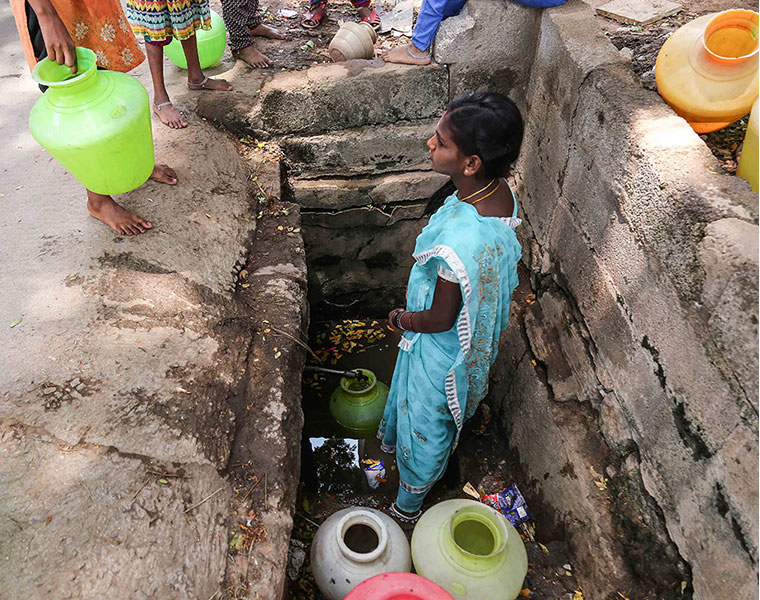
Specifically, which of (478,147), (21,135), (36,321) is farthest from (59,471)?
(21,135)

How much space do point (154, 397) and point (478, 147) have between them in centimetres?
160

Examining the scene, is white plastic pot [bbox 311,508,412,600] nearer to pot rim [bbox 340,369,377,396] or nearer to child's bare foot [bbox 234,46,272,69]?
pot rim [bbox 340,369,377,396]

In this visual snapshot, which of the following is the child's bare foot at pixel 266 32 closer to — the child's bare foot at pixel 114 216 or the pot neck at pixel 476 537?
the child's bare foot at pixel 114 216

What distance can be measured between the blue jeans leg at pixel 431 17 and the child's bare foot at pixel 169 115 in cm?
168

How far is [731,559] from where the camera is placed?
65.3 inches

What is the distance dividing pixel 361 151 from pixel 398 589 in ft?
9.92

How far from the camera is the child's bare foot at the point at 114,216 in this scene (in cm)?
276

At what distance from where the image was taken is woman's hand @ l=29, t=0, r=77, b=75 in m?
2.25

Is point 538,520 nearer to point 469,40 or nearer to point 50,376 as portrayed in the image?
point 50,376

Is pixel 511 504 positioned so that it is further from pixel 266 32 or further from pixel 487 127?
pixel 266 32

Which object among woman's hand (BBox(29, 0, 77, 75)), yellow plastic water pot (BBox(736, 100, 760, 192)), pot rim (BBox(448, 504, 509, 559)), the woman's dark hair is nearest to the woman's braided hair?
the woman's dark hair

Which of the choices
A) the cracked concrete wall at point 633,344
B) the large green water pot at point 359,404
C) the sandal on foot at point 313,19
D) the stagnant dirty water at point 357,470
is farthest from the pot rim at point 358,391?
the sandal on foot at point 313,19

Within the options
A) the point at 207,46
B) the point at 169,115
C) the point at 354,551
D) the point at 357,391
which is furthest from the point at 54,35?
the point at 354,551

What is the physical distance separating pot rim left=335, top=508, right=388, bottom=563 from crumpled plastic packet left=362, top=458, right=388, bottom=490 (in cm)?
111
